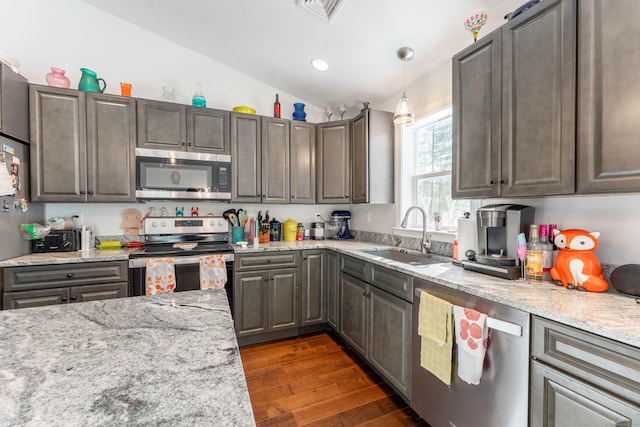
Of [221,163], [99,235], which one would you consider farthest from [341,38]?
[99,235]

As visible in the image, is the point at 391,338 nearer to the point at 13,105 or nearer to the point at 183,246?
the point at 183,246

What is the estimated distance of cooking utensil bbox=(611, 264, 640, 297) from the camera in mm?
1192

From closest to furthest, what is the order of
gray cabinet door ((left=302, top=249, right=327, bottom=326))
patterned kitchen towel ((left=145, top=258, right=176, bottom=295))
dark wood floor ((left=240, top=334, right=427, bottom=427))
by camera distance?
dark wood floor ((left=240, top=334, right=427, bottom=427)), patterned kitchen towel ((left=145, top=258, right=176, bottom=295)), gray cabinet door ((left=302, top=249, right=327, bottom=326))

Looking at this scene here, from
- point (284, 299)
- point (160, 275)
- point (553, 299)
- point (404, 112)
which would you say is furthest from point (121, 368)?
point (284, 299)

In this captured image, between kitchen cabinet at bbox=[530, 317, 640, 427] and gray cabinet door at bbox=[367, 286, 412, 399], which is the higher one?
kitchen cabinet at bbox=[530, 317, 640, 427]

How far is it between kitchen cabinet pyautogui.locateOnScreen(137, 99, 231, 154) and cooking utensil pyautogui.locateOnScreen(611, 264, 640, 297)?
114 inches

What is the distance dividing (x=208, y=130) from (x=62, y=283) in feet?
5.57

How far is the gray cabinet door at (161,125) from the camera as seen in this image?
253 centimetres

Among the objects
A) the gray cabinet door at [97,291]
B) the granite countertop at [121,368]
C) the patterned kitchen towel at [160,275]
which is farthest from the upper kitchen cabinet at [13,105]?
the granite countertop at [121,368]

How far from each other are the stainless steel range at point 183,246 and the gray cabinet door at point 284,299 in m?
0.39

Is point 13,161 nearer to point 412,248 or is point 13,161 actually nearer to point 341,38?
point 341,38

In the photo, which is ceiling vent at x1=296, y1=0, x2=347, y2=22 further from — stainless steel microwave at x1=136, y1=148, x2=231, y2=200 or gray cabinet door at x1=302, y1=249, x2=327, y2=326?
gray cabinet door at x1=302, y1=249, x2=327, y2=326

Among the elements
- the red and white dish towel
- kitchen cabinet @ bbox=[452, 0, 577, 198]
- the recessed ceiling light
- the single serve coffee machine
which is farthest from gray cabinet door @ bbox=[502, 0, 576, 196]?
the recessed ceiling light

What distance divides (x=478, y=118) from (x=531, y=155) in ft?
1.33
